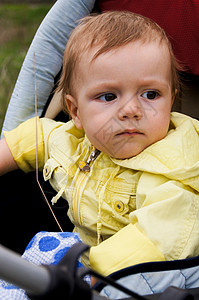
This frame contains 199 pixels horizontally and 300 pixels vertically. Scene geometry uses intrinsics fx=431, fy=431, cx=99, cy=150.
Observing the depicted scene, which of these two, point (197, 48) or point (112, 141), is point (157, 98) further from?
point (197, 48)

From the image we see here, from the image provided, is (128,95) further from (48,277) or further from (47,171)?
(48,277)

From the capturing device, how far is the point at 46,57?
1518mm

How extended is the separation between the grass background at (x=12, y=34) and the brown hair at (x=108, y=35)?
29 centimetres

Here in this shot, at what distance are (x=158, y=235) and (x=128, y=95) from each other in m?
0.34

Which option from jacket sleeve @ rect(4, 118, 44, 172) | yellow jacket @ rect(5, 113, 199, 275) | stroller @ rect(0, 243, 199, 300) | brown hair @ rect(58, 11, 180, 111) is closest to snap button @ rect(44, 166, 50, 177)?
yellow jacket @ rect(5, 113, 199, 275)

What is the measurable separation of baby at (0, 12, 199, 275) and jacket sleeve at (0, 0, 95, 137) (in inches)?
13.3

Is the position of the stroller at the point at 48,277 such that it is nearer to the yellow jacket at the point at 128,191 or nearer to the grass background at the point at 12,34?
the yellow jacket at the point at 128,191

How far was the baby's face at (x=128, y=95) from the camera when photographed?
1.01 meters

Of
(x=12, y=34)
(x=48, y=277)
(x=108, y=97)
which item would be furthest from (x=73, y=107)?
(x=48, y=277)

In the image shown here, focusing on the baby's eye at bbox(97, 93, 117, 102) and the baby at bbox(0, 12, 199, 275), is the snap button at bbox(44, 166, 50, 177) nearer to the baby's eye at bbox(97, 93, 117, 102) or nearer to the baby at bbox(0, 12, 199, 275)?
the baby at bbox(0, 12, 199, 275)

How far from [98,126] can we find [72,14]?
0.57m

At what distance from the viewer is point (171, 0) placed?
1297 millimetres

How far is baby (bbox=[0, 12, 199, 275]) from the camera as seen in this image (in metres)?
0.90

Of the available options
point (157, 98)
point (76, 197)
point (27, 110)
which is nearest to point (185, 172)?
point (157, 98)
